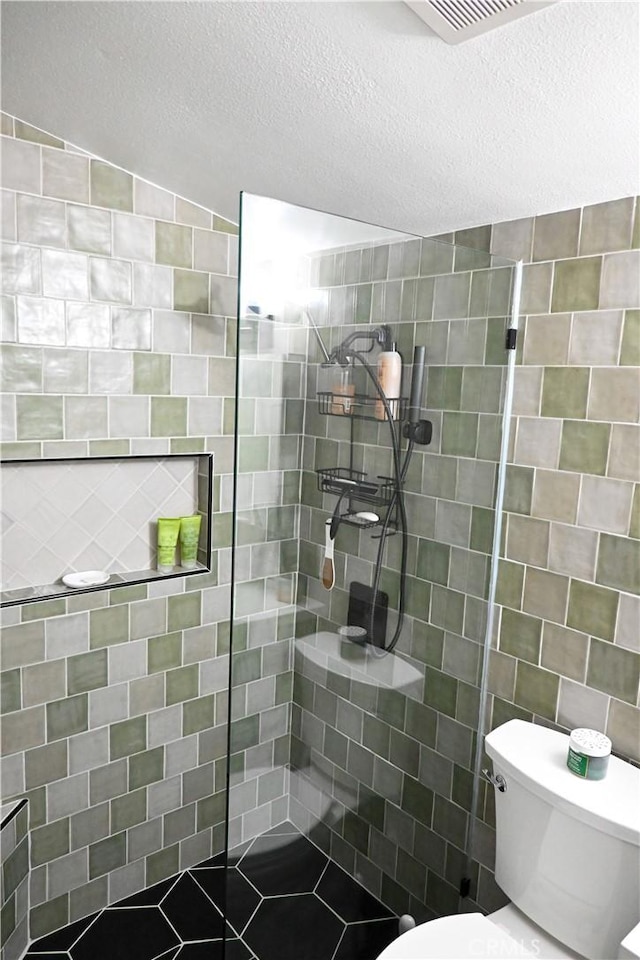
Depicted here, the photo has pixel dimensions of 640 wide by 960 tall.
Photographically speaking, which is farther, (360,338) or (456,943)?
(360,338)

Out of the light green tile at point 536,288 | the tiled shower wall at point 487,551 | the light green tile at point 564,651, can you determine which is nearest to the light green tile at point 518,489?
the tiled shower wall at point 487,551

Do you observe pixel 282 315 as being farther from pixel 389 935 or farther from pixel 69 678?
pixel 389 935

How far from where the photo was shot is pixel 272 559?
1.57 meters

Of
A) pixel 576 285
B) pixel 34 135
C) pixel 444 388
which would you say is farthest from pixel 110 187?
pixel 576 285

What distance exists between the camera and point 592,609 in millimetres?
1728

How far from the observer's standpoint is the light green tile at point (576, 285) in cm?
168

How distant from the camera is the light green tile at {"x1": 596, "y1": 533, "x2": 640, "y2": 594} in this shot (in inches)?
64.2

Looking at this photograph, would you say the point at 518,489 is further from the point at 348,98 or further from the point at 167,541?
the point at 167,541

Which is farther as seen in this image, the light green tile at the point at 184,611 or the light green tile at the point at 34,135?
the light green tile at the point at 184,611

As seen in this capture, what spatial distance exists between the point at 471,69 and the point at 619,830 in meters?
1.62

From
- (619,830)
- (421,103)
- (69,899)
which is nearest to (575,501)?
(619,830)

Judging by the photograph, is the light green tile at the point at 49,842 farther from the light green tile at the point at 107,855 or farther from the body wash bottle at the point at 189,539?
the body wash bottle at the point at 189,539

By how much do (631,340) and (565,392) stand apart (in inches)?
8.6

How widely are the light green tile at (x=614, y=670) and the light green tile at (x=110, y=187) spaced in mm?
1961
